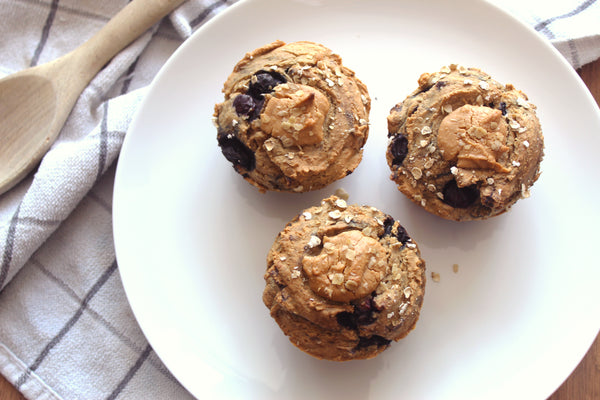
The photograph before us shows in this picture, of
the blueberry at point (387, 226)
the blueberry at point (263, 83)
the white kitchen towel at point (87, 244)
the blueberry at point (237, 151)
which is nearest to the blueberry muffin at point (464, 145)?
the blueberry at point (387, 226)

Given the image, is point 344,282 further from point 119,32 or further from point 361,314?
point 119,32

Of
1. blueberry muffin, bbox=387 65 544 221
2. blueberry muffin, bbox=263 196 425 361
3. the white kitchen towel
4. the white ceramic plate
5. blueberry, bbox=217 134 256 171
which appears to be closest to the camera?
blueberry muffin, bbox=263 196 425 361

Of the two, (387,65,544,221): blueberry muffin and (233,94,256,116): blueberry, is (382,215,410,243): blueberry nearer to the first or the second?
(387,65,544,221): blueberry muffin

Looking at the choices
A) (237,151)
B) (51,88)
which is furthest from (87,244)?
(237,151)

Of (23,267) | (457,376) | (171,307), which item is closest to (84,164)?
(23,267)

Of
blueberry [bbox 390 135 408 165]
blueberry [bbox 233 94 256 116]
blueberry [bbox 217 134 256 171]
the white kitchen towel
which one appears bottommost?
the white kitchen towel

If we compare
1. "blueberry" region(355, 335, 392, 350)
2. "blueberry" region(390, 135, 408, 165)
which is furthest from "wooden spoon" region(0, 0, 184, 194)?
"blueberry" region(355, 335, 392, 350)

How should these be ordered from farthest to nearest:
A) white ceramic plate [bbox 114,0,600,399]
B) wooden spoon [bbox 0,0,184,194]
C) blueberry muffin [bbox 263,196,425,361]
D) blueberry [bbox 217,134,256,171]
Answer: wooden spoon [bbox 0,0,184,194] < white ceramic plate [bbox 114,0,600,399] < blueberry [bbox 217,134,256,171] < blueberry muffin [bbox 263,196,425,361]

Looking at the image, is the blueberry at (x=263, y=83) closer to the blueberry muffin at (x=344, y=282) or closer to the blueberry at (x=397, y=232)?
the blueberry muffin at (x=344, y=282)
